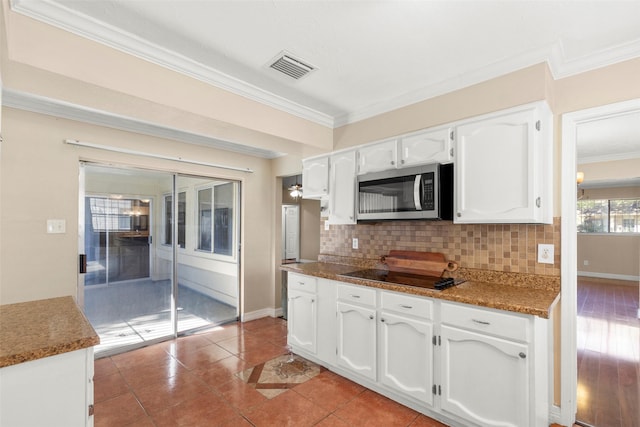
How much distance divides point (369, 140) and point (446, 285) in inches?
59.4

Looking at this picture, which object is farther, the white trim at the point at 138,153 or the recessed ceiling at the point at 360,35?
the white trim at the point at 138,153

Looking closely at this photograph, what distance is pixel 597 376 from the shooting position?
8.39 ft

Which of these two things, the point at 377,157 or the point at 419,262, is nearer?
the point at 419,262

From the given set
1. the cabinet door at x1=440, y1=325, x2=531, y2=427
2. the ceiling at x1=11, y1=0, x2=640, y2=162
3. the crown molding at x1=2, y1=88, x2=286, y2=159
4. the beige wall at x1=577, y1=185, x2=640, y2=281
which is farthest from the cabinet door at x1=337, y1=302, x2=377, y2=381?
the beige wall at x1=577, y1=185, x2=640, y2=281

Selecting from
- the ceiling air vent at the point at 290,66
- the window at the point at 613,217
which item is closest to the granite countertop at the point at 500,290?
the ceiling air vent at the point at 290,66

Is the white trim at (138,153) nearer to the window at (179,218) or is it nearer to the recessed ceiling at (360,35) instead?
the window at (179,218)

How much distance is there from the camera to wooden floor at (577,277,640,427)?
6.93 feet

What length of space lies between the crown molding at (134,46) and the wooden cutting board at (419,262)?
170 centimetres

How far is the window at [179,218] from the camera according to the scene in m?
3.62

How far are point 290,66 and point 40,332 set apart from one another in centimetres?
202

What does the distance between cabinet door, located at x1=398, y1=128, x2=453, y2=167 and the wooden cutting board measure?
2.63ft

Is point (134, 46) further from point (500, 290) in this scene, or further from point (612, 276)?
point (612, 276)

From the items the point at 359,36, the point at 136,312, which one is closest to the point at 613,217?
the point at 359,36

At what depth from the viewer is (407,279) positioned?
2.40 meters
